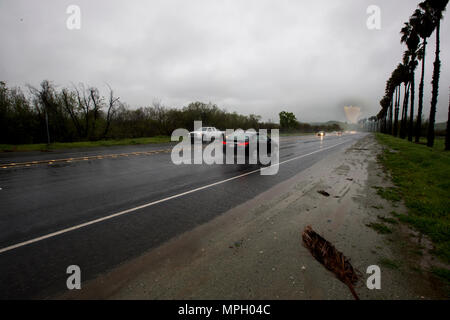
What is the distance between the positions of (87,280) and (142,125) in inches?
1406

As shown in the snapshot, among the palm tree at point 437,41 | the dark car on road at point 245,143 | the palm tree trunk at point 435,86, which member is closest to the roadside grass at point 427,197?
the dark car on road at point 245,143

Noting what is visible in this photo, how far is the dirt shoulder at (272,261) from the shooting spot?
2.27m

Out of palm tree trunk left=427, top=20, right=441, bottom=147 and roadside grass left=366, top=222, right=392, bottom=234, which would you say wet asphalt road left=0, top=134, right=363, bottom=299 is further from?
palm tree trunk left=427, top=20, right=441, bottom=147

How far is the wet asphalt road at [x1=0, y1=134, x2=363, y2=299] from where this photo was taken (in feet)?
8.79

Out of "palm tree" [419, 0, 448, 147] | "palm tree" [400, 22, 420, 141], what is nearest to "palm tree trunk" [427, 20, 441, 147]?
"palm tree" [419, 0, 448, 147]

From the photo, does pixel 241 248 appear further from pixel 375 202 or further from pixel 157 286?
pixel 375 202

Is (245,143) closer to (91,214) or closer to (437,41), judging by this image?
(91,214)

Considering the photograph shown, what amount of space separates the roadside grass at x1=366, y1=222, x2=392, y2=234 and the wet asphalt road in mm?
2826

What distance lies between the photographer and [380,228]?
12.4 ft

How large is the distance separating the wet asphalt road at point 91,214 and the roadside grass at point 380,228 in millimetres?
2826

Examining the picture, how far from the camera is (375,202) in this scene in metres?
5.14

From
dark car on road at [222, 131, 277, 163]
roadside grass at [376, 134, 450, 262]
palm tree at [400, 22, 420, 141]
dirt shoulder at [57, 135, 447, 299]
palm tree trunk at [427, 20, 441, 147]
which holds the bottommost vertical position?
dirt shoulder at [57, 135, 447, 299]

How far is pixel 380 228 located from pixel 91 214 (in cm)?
588

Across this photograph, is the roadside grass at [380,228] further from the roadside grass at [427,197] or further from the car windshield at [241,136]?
the car windshield at [241,136]
